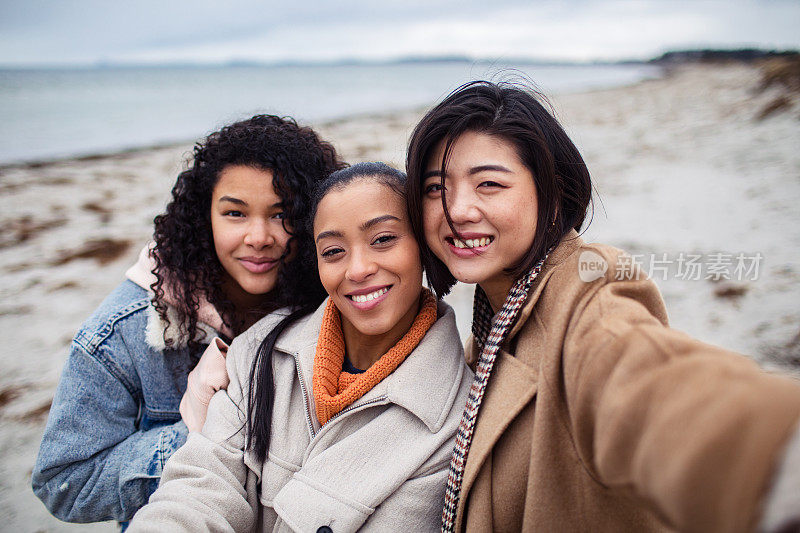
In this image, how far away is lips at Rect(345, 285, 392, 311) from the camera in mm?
1873

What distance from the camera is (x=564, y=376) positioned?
1.29m

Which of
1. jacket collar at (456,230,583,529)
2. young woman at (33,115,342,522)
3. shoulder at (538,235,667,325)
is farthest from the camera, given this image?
young woman at (33,115,342,522)

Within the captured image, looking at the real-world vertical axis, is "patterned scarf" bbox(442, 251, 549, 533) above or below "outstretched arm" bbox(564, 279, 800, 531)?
below

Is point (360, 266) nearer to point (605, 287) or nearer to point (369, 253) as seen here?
point (369, 253)

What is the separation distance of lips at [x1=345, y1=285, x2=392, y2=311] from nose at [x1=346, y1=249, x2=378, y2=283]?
0.19 ft

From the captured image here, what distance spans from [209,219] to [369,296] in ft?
3.81

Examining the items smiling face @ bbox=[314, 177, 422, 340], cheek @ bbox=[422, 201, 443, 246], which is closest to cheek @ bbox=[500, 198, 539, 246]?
cheek @ bbox=[422, 201, 443, 246]

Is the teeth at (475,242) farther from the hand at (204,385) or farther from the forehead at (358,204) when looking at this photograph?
the hand at (204,385)

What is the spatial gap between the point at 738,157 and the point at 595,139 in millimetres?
4723

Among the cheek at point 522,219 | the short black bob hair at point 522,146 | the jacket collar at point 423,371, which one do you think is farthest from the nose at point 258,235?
the cheek at point 522,219

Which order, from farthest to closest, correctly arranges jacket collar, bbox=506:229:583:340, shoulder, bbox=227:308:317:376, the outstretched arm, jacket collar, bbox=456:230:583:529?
shoulder, bbox=227:308:317:376 → jacket collar, bbox=506:229:583:340 → jacket collar, bbox=456:230:583:529 → the outstretched arm

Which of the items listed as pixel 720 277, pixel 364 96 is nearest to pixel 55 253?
pixel 720 277

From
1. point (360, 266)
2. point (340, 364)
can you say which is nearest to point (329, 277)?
point (360, 266)

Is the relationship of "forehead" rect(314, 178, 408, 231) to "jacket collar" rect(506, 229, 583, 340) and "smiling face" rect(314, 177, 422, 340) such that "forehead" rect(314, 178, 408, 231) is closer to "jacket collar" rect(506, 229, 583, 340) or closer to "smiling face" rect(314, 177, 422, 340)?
"smiling face" rect(314, 177, 422, 340)
